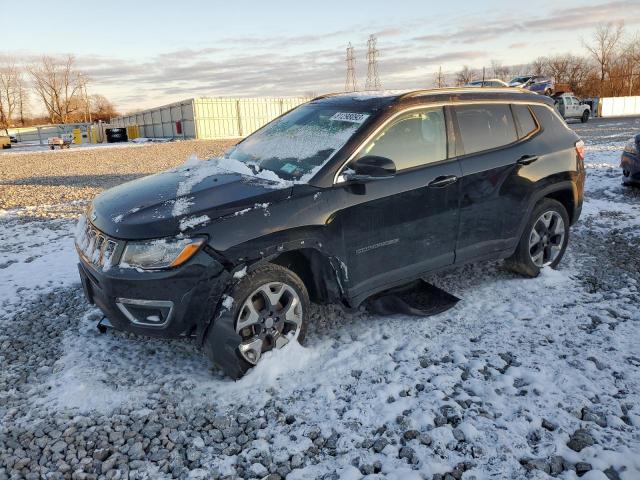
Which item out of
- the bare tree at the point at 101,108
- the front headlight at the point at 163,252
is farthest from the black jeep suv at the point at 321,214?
the bare tree at the point at 101,108

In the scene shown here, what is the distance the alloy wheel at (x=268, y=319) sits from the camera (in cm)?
327

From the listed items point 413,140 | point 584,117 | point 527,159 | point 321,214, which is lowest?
point 321,214

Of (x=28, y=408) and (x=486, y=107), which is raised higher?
(x=486, y=107)

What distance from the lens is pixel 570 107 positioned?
29.9m

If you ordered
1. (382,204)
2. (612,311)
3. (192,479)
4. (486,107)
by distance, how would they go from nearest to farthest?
(192,479) < (382,204) < (612,311) < (486,107)

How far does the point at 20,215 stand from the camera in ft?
28.2

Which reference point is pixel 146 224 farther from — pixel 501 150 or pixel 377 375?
pixel 501 150

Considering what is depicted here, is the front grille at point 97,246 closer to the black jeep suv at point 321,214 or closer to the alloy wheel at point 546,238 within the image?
the black jeep suv at point 321,214

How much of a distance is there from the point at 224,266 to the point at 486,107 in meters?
2.81

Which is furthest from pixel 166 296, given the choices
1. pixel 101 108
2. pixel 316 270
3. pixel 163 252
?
pixel 101 108

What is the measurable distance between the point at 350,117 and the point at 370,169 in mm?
692

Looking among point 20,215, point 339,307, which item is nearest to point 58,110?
point 20,215

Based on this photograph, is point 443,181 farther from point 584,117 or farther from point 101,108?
point 101,108

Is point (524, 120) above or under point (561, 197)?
above
